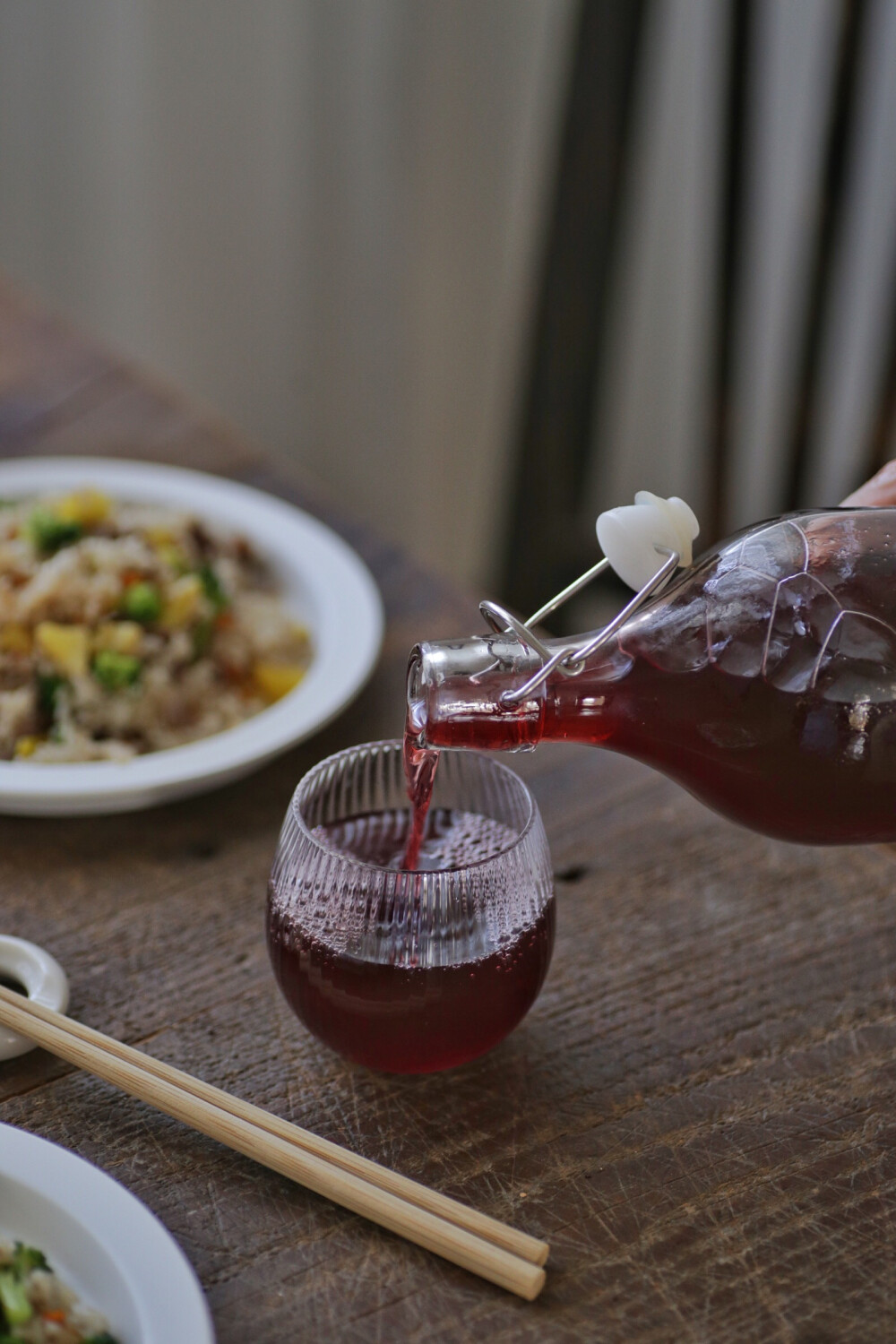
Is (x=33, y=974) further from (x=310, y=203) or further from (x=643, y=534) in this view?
(x=310, y=203)

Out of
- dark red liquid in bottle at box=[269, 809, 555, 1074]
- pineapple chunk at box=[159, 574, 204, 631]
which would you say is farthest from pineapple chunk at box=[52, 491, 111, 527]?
dark red liquid in bottle at box=[269, 809, 555, 1074]

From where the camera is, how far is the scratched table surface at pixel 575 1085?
0.73 metres

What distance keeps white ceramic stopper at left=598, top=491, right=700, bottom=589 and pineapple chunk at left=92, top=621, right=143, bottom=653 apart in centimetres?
62

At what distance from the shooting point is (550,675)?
0.78 metres

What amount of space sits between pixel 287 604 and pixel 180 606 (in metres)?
0.19

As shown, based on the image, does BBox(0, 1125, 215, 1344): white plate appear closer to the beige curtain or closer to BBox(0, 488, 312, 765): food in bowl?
BBox(0, 488, 312, 765): food in bowl

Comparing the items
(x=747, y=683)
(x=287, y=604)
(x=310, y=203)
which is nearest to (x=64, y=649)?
(x=287, y=604)

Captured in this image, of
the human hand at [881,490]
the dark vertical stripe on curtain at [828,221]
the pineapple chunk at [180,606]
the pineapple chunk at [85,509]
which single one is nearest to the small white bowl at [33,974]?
the pineapple chunk at [180,606]

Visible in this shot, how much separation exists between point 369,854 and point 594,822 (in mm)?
284

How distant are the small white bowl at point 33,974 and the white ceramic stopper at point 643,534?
0.47 metres

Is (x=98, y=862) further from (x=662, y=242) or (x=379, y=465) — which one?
(x=379, y=465)

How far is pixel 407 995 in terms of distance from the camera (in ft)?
2.64

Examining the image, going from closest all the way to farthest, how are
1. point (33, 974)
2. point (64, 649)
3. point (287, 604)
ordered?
point (33, 974) < point (64, 649) < point (287, 604)

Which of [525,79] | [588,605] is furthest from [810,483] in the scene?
[525,79]
